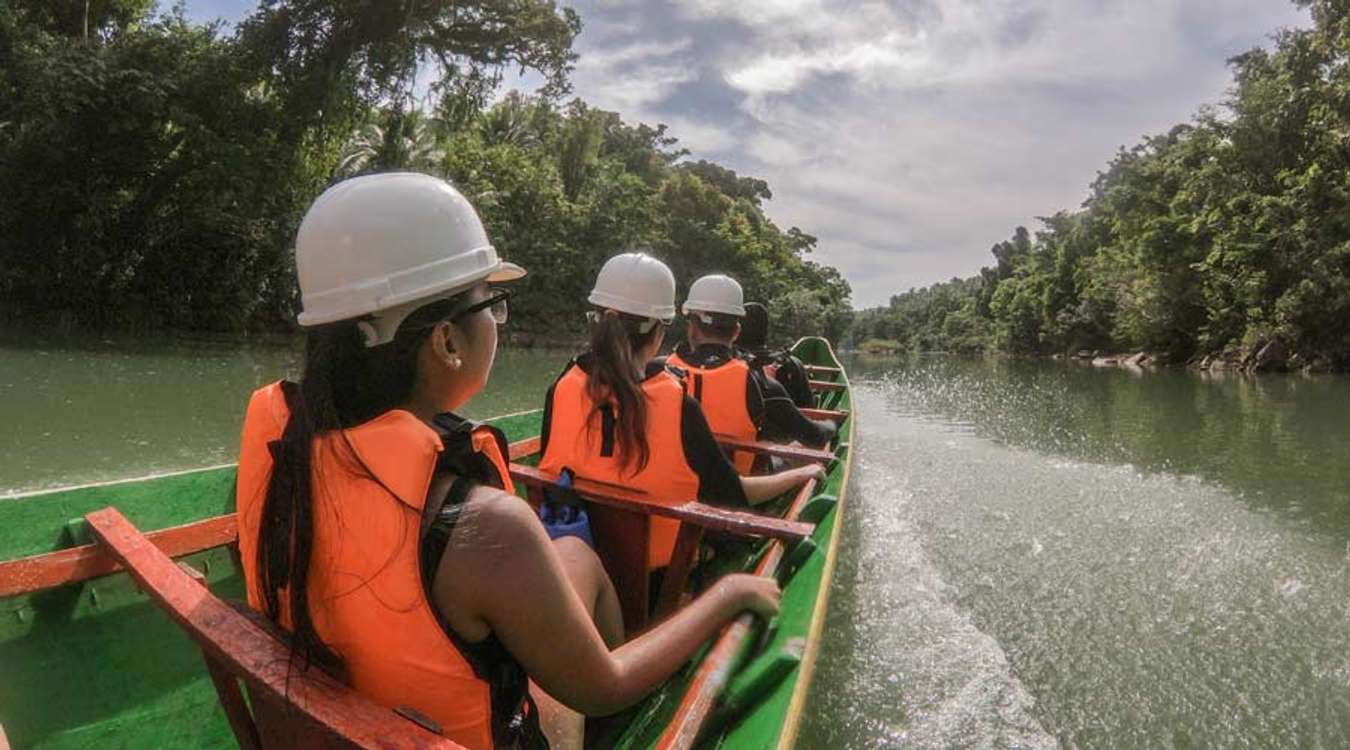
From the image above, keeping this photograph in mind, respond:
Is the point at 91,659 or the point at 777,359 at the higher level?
the point at 777,359

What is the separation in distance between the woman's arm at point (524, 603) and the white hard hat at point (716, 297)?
301 cm

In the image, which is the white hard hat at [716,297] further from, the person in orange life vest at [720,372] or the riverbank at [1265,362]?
the riverbank at [1265,362]

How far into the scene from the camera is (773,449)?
3969 mm

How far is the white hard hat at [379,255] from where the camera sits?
1272 millimetres

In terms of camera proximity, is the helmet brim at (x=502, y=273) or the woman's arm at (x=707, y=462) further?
the woman's arm at (x=707, y=462)

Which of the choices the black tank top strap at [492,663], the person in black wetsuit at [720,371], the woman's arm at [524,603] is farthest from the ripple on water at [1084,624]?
the woman's arm at [524,603]

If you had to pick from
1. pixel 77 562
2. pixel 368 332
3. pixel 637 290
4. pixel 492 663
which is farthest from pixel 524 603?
pixel 637 290

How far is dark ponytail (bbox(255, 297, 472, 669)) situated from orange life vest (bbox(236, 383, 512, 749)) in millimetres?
15

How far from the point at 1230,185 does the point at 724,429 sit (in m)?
33.5

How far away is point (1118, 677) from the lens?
391cm

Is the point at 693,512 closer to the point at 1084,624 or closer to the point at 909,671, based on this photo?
Answer: the point at 909,671

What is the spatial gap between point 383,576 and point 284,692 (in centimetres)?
21

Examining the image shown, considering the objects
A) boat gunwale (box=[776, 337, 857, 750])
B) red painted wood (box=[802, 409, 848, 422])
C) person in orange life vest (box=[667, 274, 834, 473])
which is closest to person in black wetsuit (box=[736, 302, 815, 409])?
red painted wood (box=[802, 409, 848, 422])

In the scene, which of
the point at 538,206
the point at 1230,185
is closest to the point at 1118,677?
the point at 538,206
